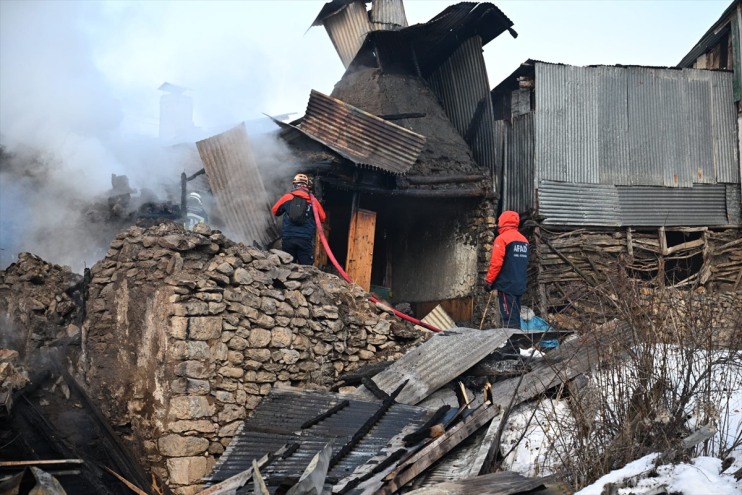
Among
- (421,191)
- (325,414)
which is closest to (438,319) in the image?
(421,191)

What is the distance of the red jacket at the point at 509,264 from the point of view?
34.0 ft

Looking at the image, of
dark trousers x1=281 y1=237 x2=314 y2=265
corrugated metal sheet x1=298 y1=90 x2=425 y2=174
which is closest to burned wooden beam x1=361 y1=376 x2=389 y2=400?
dark trousers x1=281 y1=237 x2=314 y2=265

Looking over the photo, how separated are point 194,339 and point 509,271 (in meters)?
4.34

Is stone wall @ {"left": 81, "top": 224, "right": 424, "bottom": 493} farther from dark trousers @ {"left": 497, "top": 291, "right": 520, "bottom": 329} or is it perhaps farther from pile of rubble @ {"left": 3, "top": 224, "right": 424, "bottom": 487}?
dark trousers @ {"left": 497, "top": 291, "right": 520, "bottom": 329}

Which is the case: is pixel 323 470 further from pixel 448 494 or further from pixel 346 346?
pixel 346 346

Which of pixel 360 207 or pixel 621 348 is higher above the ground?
pixel 360 207

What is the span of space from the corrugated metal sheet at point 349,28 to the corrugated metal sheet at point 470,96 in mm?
1617

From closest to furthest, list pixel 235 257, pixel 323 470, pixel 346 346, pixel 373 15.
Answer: pixel 323 470 → pixel 235 257 → pixel 346 346 → pixel 373 15

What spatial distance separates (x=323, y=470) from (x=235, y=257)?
2.78 metres

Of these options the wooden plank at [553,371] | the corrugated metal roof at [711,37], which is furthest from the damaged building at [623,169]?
the wooden plank at [553,371]

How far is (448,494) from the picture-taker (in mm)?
5742

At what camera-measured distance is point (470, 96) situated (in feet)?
51.8

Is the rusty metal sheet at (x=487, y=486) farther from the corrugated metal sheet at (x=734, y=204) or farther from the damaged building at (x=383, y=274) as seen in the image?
the corrugated metal sheet at (x=734, y=204)

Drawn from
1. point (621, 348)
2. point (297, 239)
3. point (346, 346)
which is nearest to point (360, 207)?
point (297, 239)
